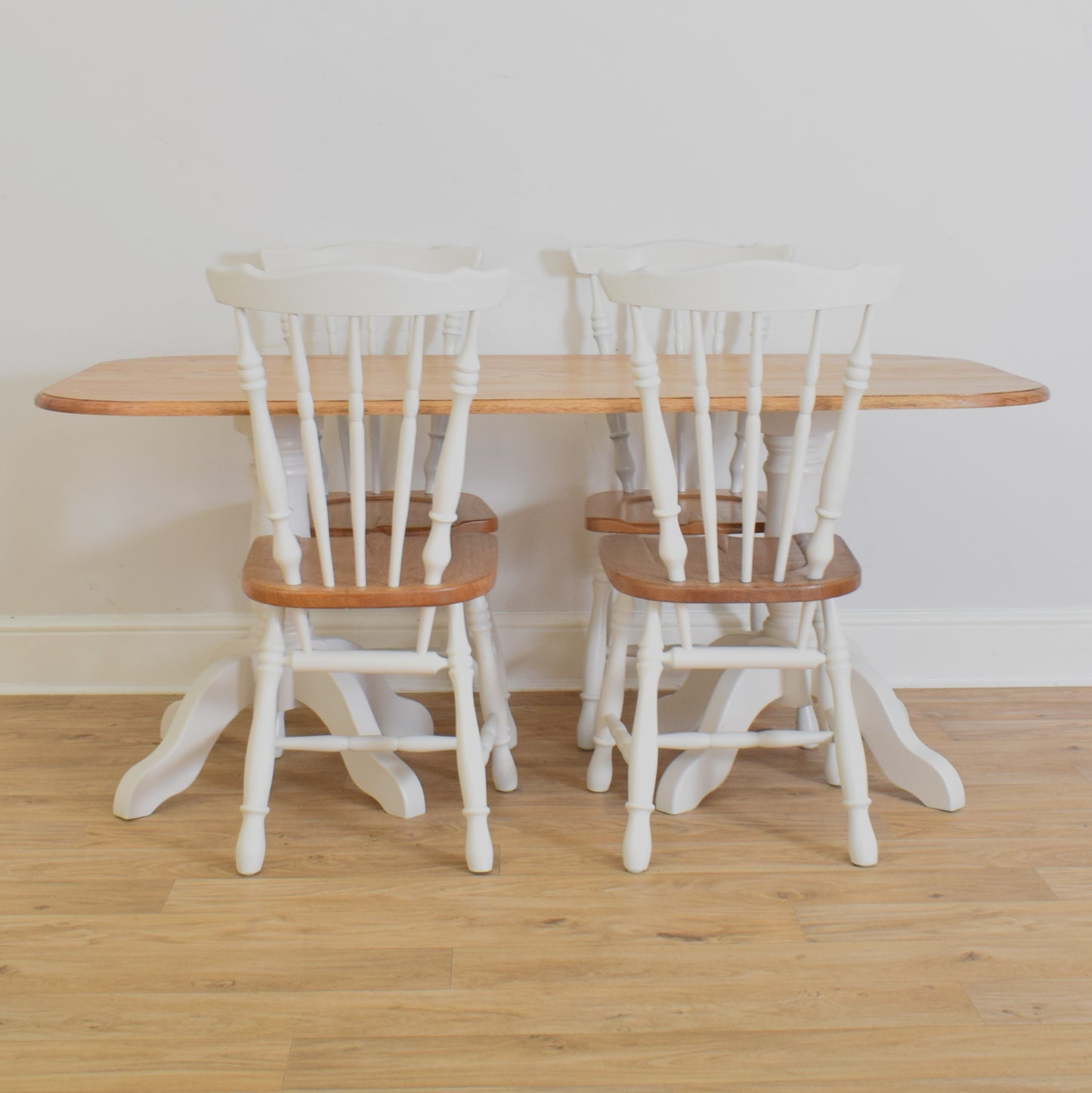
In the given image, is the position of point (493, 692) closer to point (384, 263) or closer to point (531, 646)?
point (531, 646)

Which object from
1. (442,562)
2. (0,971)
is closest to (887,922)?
(442,562)

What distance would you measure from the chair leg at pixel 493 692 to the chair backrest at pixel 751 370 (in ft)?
1.22

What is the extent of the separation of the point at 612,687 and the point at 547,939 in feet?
1.50

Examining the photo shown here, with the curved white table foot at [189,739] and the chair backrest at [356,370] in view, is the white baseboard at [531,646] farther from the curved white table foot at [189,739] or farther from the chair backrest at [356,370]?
the chair backrest at [356,370]

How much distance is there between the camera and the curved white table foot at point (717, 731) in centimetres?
186

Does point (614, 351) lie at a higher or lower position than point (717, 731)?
higher

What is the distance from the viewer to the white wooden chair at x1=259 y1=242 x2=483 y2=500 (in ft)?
6.77

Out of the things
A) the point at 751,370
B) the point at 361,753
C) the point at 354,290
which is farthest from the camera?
the point at 361,753

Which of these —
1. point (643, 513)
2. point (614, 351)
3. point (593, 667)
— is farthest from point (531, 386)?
point (593, 667)

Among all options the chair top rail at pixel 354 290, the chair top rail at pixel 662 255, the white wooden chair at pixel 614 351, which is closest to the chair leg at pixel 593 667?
the white wooden chair at pixel 614 351

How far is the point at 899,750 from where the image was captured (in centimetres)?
189

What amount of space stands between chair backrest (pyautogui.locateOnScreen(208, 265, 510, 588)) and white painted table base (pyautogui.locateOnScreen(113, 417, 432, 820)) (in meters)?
0.21

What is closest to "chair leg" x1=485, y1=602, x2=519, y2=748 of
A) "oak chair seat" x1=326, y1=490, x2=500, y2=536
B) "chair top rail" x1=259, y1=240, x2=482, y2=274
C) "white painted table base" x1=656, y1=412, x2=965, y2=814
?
"oak chair seat" x1=326, y1=490, x2=500, y2=536

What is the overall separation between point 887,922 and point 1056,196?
1477 millimetres
